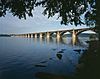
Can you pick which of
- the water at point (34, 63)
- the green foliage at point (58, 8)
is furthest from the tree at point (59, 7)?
the water at point (34, 63)

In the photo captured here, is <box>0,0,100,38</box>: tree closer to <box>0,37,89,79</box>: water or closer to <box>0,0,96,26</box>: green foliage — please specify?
<box>0,0,96,26</box>: green foliage

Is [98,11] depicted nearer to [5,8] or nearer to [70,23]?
[70,23]

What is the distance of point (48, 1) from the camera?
20.9m

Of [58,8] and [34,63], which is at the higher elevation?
[58,8]

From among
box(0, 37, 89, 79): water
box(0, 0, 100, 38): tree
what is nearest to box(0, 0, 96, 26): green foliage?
box(0, 0, 100, 38): tree

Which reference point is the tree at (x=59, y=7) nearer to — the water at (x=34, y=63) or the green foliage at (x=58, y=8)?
the green foliage at (x=58, y=8)

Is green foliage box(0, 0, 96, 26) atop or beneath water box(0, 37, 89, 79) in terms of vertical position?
atop

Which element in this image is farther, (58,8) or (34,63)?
(34,63)

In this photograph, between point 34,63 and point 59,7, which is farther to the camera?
point 34,63

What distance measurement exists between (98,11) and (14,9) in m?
8.33

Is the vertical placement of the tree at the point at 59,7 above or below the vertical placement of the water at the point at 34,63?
above

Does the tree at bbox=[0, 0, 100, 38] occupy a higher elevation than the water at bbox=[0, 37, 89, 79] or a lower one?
higher

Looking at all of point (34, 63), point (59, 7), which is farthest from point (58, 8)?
point (34, 63)

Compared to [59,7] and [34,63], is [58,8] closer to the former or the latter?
[59,7]
